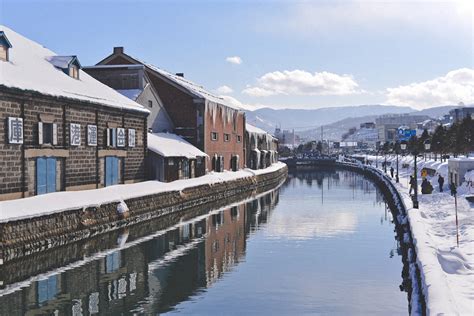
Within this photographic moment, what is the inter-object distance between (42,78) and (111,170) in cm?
937

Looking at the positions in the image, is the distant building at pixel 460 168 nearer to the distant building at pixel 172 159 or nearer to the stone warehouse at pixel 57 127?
the distant building at pixel 172 159

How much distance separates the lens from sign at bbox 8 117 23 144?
27297 millimetres

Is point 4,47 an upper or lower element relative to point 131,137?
upper

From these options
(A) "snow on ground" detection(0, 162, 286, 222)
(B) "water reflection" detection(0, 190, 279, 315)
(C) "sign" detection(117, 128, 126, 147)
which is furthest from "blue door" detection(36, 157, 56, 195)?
(C) "sign" detection(117, 128, 126, 147)

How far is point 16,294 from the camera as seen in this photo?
18.0m

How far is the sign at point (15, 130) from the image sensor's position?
27.3 meters

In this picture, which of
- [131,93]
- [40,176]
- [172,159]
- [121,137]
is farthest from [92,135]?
[131,93]

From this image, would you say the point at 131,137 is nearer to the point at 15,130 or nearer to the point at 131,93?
the point at 131,93

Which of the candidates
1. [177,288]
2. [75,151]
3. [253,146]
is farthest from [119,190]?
[253,146]

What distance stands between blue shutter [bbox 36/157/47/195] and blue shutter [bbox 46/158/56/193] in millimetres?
334

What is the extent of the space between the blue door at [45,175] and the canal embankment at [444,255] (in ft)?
60.5

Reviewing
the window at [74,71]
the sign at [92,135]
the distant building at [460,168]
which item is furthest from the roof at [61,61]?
the distant building at [460,168]

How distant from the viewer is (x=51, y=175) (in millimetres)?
31219

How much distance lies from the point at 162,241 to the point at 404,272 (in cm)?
1257
